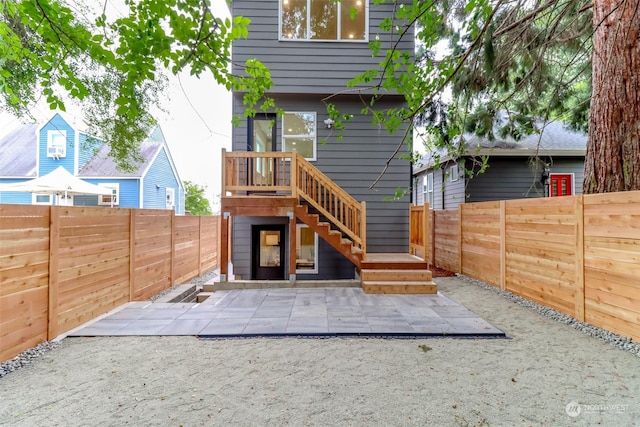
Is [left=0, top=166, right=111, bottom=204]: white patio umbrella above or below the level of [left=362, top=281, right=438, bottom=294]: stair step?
above

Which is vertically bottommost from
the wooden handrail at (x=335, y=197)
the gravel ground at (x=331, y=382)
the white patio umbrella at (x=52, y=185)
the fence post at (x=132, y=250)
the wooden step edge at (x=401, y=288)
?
the gravel ground at (x=331, y=382)

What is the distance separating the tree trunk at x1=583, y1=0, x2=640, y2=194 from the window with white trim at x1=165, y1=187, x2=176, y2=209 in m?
17.6

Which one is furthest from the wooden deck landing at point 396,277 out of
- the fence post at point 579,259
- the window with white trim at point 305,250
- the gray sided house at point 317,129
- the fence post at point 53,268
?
the fence post at point 53,268

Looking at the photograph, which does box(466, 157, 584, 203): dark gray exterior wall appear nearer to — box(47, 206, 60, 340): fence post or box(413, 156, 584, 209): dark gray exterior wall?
box(413, 156, 584, 209): dark gray exterior wall

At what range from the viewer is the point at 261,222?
683 cm

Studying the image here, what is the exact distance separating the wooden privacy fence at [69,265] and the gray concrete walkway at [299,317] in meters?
0.36

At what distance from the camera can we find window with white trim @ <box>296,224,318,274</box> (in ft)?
22.8

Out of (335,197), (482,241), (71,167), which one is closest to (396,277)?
(335,197)

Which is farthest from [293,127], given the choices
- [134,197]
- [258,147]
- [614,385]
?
[134,197]

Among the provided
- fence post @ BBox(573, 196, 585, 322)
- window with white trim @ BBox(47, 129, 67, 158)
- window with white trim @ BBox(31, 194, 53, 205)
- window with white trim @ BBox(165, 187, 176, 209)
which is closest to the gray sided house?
fence post @ BBox(573, 196, 585, 322)

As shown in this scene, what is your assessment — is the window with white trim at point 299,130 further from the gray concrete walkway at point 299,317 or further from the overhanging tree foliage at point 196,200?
the overhanging tree foliage at point 196,200

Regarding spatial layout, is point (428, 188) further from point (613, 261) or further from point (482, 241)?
point (613, 261)

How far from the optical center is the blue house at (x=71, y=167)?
13250mm

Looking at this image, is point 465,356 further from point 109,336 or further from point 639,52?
point 639,52
